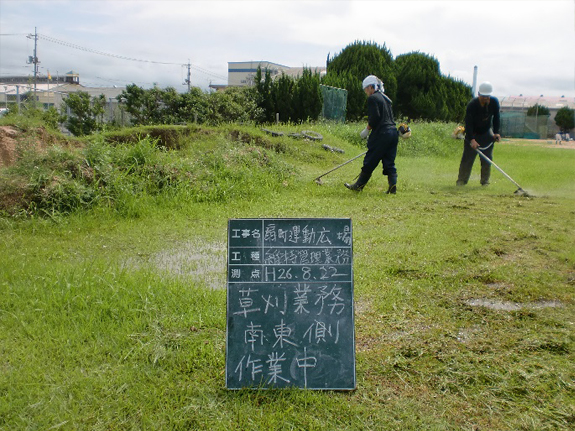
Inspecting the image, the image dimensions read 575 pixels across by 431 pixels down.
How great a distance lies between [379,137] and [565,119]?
4067 centimetres

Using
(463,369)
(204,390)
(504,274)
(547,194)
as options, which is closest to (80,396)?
(204,390)

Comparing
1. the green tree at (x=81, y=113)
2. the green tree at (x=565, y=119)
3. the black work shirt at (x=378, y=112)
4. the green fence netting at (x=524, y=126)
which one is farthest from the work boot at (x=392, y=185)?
the green tree at (x=565, y=119)

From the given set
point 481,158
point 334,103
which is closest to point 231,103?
point 334,103

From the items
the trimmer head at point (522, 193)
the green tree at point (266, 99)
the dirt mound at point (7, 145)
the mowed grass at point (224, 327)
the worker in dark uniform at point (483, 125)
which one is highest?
the green tree at point (266, 99)

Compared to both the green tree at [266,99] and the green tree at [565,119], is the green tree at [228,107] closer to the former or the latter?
the green tree at [266,99]

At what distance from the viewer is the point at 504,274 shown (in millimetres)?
5281

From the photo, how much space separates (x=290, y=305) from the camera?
3229 millimetres

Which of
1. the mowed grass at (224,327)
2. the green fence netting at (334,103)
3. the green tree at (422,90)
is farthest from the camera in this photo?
the green tree at (422,90)

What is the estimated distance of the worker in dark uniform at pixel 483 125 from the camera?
11172 mm

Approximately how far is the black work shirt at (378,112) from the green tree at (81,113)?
43.3ft

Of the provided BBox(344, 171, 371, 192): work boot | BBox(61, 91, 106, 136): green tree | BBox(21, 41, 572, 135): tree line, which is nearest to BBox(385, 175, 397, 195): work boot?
BBox(344, 171, 371, 192): work boot

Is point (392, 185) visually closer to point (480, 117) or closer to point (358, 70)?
point (480, 117)

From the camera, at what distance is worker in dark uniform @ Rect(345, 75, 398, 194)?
398 inches

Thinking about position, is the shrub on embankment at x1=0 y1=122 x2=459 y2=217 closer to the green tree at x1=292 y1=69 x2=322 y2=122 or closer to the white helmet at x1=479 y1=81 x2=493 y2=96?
the white helmet at x1=479 y1=81 x2=493 y2=96
